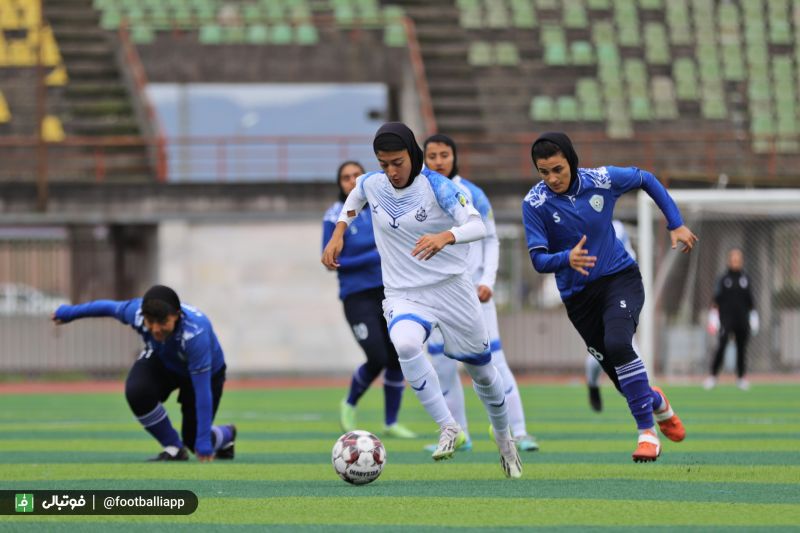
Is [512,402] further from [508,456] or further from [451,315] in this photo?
[451,315]

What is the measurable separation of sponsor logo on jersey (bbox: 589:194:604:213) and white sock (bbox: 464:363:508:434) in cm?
120

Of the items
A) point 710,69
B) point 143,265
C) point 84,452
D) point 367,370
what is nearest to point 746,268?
point 710,69

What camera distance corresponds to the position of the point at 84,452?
11.7 metres

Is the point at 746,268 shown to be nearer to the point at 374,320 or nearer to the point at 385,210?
the point at 374,320

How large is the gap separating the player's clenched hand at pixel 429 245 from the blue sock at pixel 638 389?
1.54 metres

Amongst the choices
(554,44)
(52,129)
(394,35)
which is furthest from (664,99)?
(52,129)

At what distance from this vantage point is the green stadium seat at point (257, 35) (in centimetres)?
3388

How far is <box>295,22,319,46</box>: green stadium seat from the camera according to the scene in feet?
110

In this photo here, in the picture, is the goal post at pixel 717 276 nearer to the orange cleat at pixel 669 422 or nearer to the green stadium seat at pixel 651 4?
the green stadium seat at pixel 651 4

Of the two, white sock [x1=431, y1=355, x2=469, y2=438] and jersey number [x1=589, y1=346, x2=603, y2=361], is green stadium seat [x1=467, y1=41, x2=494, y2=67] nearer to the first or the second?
white sock [x1=431, y1=355, x2=469, y2=438]

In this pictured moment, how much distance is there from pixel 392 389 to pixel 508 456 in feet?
13.3

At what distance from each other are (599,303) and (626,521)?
2.85 metres

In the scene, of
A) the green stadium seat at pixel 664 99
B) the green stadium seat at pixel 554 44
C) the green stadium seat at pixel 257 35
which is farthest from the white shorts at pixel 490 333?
the green stadium seat at pixel 554 44

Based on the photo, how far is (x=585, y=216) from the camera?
359 inches
